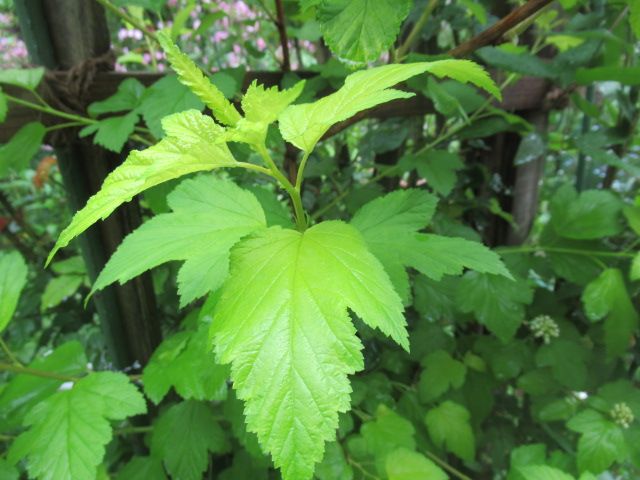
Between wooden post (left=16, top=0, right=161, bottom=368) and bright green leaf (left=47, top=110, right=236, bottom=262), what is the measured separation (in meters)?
0.51

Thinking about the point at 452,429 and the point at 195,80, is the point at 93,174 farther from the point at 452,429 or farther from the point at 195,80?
the point at 452,429

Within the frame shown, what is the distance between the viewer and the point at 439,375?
98 cm

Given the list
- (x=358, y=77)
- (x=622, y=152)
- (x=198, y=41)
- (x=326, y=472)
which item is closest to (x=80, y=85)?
(x=358, y=77)

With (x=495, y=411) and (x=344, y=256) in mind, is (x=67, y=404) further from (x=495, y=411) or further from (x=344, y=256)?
(x=495, y=411)

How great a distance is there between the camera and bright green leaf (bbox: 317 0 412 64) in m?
0.45

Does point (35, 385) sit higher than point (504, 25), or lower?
lower

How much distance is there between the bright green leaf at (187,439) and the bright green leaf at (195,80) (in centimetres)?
59

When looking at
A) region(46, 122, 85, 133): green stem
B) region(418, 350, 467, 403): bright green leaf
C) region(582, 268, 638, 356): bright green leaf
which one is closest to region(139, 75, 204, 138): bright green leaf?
region(46, 122, 85, 133): green stem

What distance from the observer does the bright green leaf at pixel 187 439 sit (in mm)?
763

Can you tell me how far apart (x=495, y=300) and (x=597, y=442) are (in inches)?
11.8

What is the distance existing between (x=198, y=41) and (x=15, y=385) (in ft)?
6.58

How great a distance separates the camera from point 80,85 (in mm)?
758

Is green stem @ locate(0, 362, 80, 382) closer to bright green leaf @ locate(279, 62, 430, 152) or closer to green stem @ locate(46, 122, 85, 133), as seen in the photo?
green stem @ locate(46, 122, 85, 133)

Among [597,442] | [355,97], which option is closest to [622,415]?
[597,442]
